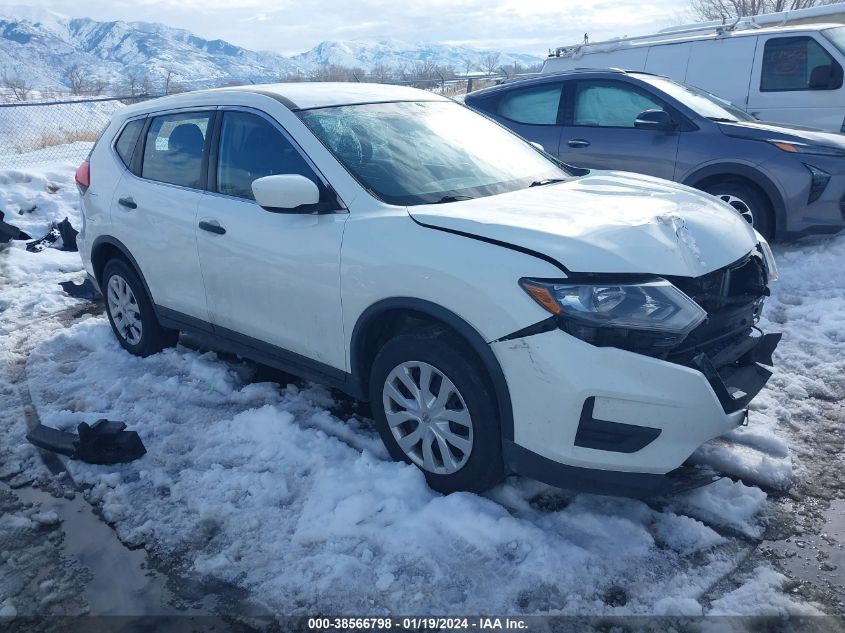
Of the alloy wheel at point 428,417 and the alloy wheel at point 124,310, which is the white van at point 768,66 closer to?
the alloy wheel at point 428,417

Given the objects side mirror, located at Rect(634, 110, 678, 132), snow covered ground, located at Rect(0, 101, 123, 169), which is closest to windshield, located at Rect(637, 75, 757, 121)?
side mirror, located at Rect(634, 110, 678, 132)

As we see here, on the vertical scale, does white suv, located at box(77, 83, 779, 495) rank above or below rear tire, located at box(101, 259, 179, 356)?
above

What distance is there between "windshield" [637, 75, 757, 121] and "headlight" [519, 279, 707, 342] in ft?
15.4

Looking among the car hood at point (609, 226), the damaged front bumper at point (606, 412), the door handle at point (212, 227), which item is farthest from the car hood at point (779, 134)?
the door handle at point (212, 227)

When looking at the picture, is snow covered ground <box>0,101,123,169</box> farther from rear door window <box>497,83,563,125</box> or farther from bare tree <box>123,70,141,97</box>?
rear door window <box>497,83,563,125</box>

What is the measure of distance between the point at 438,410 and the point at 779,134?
502cm

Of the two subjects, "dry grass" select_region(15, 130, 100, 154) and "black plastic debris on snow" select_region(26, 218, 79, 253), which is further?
"dry grass" select_region(15, 130, 100, 154)

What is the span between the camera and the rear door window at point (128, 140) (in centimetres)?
484

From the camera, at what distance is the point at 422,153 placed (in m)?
3.68

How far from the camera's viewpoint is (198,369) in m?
4.64

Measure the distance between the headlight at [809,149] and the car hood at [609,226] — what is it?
3.25 meters

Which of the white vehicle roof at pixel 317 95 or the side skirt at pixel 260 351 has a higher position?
the white vehicle roof at pixel 317 95

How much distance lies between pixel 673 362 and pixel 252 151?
2.56 metres

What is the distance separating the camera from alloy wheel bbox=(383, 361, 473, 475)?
9.81ft
